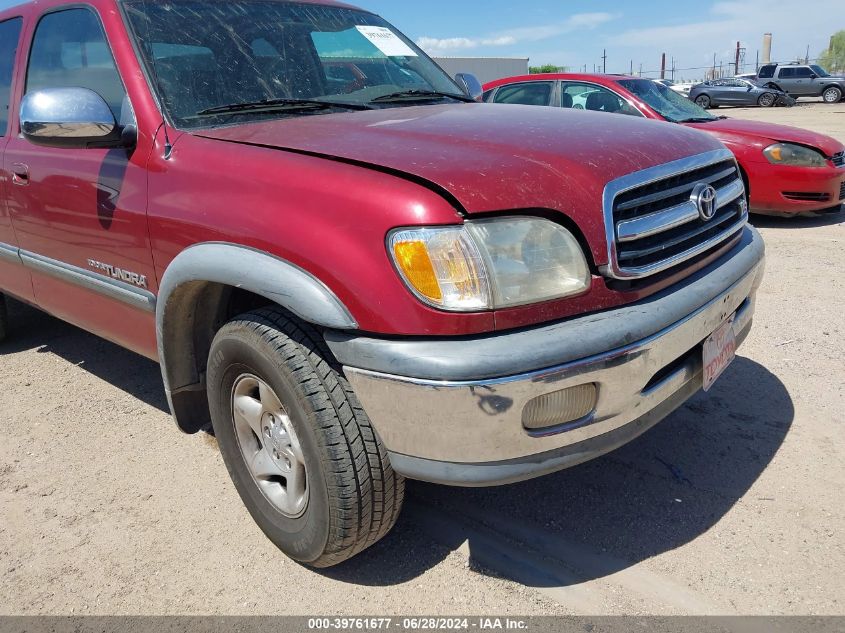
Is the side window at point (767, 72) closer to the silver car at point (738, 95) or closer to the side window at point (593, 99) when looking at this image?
the silver car at point (738, 95)

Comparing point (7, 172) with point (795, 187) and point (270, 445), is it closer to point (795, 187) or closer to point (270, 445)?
point (270, 445)

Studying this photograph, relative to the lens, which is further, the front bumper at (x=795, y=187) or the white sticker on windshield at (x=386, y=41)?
the front bumper at (x=795, y=187)

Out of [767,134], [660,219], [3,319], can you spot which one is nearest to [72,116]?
[660,219]

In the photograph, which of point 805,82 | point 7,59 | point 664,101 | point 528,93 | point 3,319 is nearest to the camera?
point 7,59

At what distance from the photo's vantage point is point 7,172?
3.30m

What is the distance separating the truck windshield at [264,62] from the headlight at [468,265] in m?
1.14

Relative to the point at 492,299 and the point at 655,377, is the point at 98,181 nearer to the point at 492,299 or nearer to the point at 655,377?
the point at 492,299

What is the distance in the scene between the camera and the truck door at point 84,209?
255cm

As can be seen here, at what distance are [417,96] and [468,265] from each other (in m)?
1.61

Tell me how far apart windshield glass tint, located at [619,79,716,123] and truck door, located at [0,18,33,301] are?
17.6ft

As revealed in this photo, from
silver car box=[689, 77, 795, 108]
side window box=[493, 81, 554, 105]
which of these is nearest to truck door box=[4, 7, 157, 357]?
side window box=[493, 81, 554, 105]

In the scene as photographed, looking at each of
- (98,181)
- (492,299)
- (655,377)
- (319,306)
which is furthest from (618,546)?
(98,181)

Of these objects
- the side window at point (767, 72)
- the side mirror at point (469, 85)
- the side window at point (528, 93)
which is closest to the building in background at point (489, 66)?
the side window at point (767, 72)

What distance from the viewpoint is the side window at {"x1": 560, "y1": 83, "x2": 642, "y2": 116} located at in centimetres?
673
